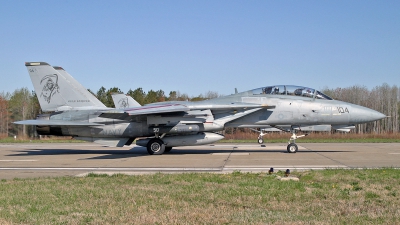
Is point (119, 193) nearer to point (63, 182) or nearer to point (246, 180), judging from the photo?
point (63, 182)

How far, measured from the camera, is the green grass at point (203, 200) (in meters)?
6.02

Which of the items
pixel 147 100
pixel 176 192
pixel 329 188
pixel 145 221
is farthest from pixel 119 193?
pixel 147 100

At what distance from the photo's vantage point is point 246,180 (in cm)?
984

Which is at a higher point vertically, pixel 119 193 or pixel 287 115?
pixel 287 115

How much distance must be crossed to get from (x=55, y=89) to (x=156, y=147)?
5243 mm

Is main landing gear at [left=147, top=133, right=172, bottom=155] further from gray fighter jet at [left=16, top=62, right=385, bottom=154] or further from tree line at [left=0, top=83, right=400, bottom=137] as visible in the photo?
tree line at [left=0, top=83, right=400, bottom=137]

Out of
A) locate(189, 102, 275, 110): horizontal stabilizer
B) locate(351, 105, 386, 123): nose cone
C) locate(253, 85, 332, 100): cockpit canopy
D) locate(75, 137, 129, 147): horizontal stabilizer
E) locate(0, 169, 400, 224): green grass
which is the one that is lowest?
locate(0, 169, 400, 224): green grass

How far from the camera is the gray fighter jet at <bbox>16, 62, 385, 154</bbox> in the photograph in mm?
18547

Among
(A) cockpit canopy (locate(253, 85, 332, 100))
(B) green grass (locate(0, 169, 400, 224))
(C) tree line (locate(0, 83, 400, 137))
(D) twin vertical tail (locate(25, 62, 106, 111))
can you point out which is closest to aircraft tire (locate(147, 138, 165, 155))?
(D) twin vertical tail (locate(25, 62, 106, 111))

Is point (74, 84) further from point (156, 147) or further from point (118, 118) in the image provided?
point (156, 147)

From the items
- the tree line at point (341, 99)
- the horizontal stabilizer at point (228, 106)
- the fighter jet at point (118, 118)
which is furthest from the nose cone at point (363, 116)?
the tree line at point (341, 99)

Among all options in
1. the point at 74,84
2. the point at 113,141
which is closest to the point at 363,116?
the point at 113,141

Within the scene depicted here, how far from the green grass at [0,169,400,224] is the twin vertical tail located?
9.92 m

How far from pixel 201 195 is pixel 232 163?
7.22m
